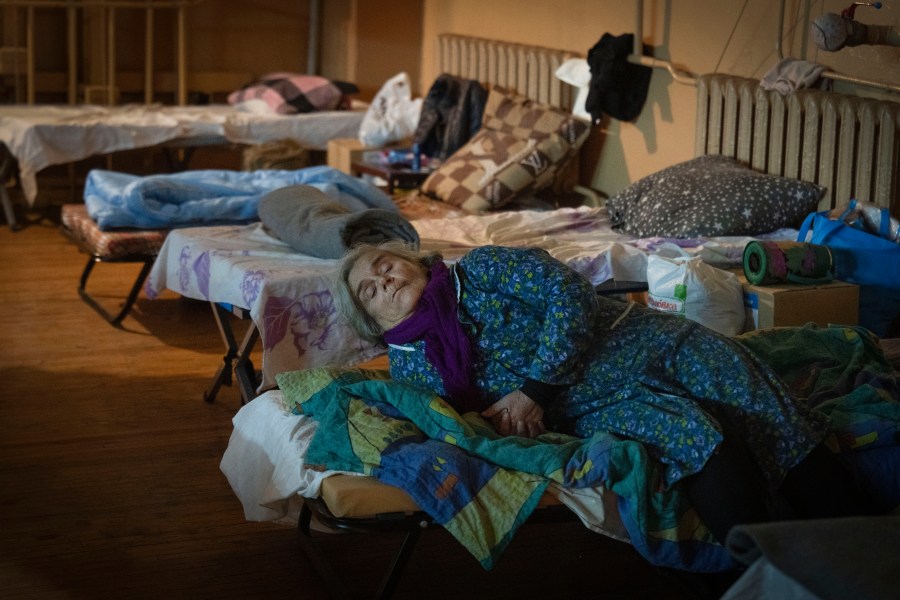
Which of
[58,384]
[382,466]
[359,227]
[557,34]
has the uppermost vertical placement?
[557,34]

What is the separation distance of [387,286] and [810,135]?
1934mm

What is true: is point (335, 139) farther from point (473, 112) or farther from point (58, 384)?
point (58, 384)

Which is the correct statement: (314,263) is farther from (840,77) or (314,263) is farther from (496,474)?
(840,77)

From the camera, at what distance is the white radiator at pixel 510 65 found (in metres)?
5.43

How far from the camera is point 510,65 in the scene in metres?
5.79

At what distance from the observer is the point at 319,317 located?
331 centimetres

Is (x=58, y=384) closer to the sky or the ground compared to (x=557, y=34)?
closer to the ground

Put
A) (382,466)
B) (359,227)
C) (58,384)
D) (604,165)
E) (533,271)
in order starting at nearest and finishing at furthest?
(382,466) → (533,271) → (359,227) → (58,384) → (604,165)

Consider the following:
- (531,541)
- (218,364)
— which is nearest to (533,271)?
(531,541)

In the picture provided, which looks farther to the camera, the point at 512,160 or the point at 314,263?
the point at 512,160

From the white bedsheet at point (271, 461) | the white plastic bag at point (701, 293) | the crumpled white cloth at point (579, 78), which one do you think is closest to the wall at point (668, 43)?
the crumpled white cloth at point (579, 78)

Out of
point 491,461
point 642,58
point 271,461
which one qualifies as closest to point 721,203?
point 642,58

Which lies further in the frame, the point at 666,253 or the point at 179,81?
the point at 179,81

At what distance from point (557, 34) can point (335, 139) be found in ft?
4.99
